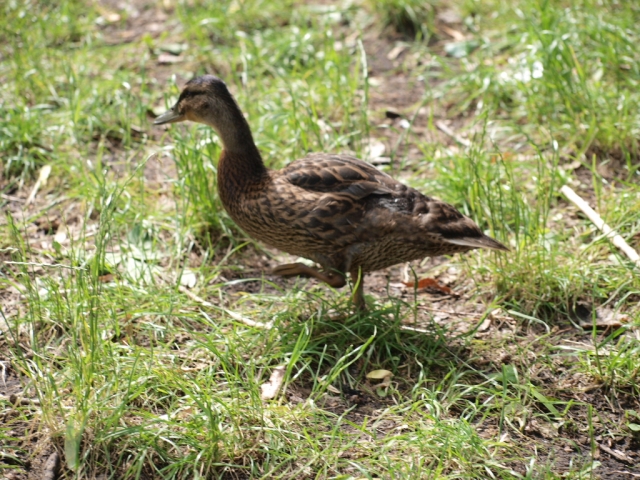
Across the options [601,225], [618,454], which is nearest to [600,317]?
[601,225]

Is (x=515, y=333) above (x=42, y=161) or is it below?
below

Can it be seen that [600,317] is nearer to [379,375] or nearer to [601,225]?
[601,225]

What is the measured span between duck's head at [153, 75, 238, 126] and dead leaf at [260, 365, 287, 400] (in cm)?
148

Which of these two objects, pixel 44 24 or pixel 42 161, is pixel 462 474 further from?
pixel 44 24

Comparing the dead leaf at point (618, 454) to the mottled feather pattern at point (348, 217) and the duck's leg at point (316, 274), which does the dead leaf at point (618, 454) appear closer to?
the mottled feather pattern at point (348, 217)

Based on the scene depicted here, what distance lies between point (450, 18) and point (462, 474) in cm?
487

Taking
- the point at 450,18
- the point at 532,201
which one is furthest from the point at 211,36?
the point at 532,201

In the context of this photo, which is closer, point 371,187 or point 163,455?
point 163,455

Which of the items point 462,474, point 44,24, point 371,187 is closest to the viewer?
point 462,474

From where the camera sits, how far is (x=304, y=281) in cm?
459

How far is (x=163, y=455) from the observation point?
313 centimetres

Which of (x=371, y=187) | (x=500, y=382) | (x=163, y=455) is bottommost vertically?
(x=500, y=382)

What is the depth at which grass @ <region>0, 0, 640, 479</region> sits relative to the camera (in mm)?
3240

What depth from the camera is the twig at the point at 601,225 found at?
172 inches
